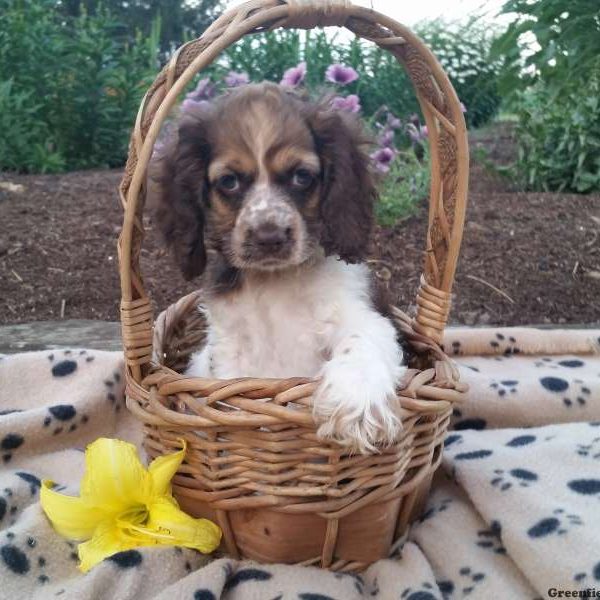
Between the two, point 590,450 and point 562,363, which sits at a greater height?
point 590,450

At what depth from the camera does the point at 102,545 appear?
7.40ft

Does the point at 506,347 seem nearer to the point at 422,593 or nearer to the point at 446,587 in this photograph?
the point at 446,587

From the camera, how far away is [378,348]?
240 cm

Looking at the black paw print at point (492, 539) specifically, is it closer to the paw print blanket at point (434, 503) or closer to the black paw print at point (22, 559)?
the paw print blanket at point (434, 503)

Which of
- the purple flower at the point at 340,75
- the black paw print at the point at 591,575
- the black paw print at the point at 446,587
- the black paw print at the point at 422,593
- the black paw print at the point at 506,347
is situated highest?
the purple flower at the point at 340,75

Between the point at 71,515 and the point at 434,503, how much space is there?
125cm

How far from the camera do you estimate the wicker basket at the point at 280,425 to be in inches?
80.5

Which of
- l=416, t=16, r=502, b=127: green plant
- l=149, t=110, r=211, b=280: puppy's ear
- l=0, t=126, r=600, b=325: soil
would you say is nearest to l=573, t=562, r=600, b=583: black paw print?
l=149, t=110, r=211, b=280: puppy's ear

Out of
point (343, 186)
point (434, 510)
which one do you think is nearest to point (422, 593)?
point (434, 510)

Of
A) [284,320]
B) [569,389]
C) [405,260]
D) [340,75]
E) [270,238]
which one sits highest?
[340,75]

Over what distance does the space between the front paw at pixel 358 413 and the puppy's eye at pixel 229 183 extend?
93 cm

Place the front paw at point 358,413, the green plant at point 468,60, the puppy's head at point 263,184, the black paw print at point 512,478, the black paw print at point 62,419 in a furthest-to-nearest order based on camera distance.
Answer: the green plant at point 468,60 → the black paw print at point 62,419 → the puppy's head at point 263,184 → the black paw print at point 512,478 → the front paw at point 358,413

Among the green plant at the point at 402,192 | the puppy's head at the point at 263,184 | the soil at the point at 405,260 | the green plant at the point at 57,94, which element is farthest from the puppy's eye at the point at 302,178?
the green plant at the point at 57,94

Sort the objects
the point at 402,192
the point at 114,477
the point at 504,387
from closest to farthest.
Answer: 1. the point at 114,477
2. the point at 504,387
3. the point at 402,192
